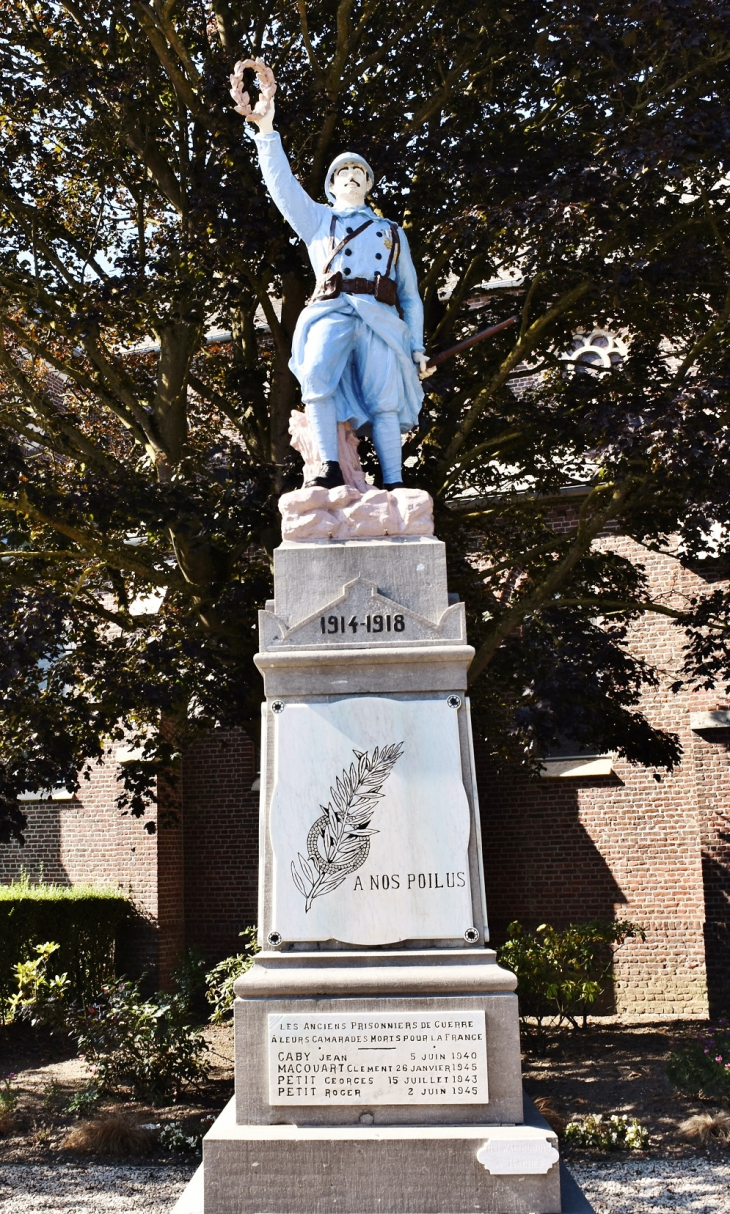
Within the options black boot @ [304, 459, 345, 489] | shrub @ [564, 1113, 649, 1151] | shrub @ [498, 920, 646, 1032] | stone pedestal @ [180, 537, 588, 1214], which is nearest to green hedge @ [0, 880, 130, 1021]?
shrub @ [498, 920, 646, 1032]

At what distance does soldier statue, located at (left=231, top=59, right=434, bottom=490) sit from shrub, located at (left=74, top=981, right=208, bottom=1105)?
218 inches

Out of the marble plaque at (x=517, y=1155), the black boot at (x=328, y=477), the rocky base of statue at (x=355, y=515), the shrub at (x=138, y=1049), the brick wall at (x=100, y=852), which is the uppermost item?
the black boot at (x=328, y=477)

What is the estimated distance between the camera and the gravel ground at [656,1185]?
6164 mm

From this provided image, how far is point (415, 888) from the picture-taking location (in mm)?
4402

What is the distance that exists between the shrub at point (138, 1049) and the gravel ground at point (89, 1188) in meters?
1.46

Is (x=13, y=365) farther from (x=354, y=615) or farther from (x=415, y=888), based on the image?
(x=415, y=888)

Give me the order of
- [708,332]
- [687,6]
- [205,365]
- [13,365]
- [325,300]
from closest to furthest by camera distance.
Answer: [325,300]
[687,6]
[708,332]
[13,365]
[205,365]

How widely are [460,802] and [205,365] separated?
8435 mm

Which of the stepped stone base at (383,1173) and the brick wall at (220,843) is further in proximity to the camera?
the brick wall at (220,843)

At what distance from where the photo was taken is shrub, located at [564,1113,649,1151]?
7.35 meters

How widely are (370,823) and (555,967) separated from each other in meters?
7.43

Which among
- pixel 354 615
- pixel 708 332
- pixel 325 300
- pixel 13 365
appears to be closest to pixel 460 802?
pixel 354 615

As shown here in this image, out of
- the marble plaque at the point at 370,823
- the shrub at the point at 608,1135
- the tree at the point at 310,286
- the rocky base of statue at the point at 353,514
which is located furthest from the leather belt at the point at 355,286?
the shrub at the point at 608,1135

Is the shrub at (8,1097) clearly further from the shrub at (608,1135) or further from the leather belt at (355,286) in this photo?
the leather belt at (355,286)
